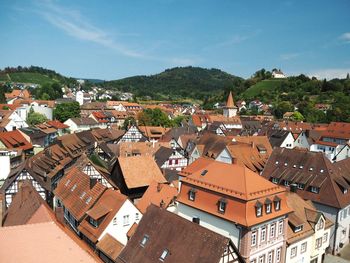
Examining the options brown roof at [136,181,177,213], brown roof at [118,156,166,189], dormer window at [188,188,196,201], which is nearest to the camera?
dormer window at [188,188,196,201]

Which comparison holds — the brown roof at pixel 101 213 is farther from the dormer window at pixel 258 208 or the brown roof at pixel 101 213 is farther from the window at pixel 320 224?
the window at pixel 320 224

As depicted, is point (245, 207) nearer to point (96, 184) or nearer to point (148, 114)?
point (96, 184)

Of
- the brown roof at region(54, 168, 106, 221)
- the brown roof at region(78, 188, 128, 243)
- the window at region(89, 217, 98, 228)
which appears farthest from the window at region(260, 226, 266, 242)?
the brown roof at region(54, 168, 106, 221)

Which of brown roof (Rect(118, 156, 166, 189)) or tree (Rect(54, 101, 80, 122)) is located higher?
tree (Rect(54, 101, 80, 122))

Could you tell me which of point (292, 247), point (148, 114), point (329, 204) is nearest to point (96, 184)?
point (292, 247)

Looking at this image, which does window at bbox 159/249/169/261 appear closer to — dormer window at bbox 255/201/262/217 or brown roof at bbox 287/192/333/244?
dormer window at bbox 255/201/262/217

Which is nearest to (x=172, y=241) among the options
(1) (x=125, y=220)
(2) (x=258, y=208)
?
(2) (x=258, y=208)
